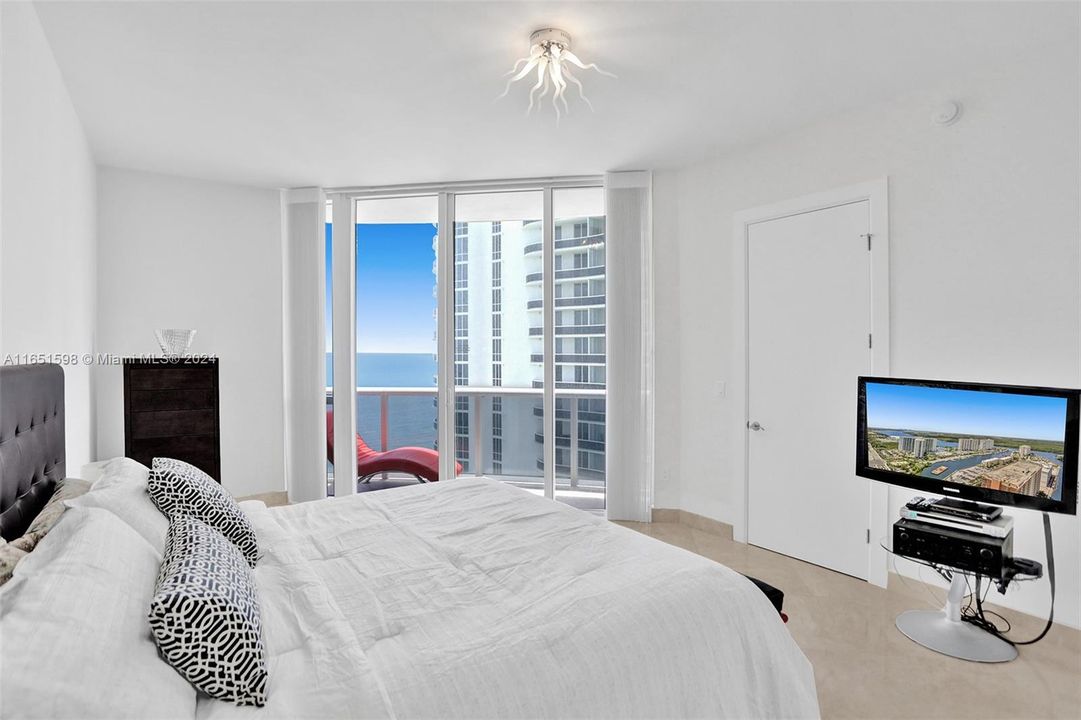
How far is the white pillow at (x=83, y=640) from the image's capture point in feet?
2.96

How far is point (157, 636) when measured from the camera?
3.76ft

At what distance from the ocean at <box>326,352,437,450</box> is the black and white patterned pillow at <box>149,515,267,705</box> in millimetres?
3503

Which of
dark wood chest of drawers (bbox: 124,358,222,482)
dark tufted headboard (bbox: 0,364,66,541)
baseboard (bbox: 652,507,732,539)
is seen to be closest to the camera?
dark tufted headboard (bbox: 0,364,66,541)

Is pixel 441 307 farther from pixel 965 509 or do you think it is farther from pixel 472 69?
pixel 965 509

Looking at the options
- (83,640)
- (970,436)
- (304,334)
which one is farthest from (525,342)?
(83,640)

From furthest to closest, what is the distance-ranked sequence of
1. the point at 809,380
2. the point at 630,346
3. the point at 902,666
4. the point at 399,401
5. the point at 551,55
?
the point at 399,401
the point at 630,346
the point at 809,380
the point at 551,55
the point at 902,666

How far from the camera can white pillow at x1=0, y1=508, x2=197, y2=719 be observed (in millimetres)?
902

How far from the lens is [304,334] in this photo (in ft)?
15.4

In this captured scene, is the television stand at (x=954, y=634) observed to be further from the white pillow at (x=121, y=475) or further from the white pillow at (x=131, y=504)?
the white pillow at (x=121, y=475)

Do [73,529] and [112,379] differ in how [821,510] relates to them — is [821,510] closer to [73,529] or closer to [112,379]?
[73,529]

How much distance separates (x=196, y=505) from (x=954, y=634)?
3.19 metres

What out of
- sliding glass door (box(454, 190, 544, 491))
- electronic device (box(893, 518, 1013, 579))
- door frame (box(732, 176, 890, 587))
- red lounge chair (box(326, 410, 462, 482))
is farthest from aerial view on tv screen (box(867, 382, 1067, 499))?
red lounge chair (box(326, 410, 462, 482))

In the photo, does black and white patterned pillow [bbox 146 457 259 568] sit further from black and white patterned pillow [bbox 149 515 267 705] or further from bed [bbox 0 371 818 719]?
black and white patterned pillow [bbox 149 515 267 705]

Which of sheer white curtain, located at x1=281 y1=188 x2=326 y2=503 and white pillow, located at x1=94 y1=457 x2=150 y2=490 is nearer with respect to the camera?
white pillow, located at x1=94 y1=457 x2=150 y2=490
